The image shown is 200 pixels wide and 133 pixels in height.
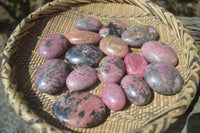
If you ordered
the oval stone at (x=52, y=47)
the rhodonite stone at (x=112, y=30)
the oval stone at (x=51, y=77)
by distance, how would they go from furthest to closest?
the rhodonite stone at (x=112, y=30)
the oval stone at (x=52, y=47)
the oval stone at (x=51, y=77)

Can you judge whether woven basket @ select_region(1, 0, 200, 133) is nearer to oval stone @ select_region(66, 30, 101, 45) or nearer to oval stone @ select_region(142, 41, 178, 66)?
oval stone @ select_region(142, 41, 178, 66)

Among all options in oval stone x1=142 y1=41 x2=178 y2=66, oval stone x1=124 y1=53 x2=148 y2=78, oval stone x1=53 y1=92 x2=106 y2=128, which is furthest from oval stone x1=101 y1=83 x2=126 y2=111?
oval stone x1=142 y1=41 x2=178 y2=66

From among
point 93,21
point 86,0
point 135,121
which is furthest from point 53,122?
point 86,0

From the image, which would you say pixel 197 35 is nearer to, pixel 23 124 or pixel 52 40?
pixel 52 40

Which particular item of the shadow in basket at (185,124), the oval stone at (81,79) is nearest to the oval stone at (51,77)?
the oval stone at (81,79)

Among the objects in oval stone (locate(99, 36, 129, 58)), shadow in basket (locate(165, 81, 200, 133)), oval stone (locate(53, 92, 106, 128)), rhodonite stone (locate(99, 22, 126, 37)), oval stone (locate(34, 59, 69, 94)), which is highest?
rhodonite stone (locate(99, 22, 126, 37))

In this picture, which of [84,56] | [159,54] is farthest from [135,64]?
[84,56]

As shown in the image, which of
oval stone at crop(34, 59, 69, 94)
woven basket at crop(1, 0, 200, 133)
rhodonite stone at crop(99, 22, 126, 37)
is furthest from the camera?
rhodonite stone at crop(99, 22, 126, 37)

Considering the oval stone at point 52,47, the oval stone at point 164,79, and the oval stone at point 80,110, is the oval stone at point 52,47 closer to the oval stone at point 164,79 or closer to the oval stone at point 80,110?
the oval stone at point 80,110
